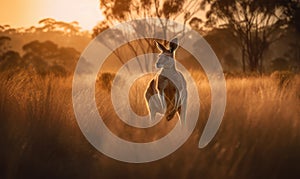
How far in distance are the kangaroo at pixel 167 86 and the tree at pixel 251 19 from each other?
23.5 m

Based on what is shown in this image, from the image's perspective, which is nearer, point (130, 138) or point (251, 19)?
point (130, 138)

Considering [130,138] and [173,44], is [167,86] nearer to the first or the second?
[173,44]

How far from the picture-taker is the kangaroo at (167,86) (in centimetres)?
601

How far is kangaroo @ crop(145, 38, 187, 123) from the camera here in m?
6.01

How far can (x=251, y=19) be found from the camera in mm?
30672

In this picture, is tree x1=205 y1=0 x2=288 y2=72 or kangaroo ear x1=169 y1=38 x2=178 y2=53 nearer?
kangaroo ear x1=169 y1=38 x2=178 y2=53

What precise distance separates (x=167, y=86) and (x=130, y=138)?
78 cm

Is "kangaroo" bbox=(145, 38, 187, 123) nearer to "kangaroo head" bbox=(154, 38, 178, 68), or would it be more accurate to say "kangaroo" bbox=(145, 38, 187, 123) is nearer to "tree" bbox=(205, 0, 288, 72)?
"kangaroo head" bbox=(154, 38, 178, 68)

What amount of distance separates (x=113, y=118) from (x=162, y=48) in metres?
1.46

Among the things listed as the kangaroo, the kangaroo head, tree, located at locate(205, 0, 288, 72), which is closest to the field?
the kangaroo

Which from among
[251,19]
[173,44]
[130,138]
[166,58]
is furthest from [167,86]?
[251,19]

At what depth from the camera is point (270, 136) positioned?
6492mm

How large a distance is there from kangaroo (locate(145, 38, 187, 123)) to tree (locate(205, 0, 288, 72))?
23522 millimetres

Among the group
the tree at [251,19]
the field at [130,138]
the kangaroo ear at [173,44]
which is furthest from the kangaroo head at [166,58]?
the tree at [251,19]
